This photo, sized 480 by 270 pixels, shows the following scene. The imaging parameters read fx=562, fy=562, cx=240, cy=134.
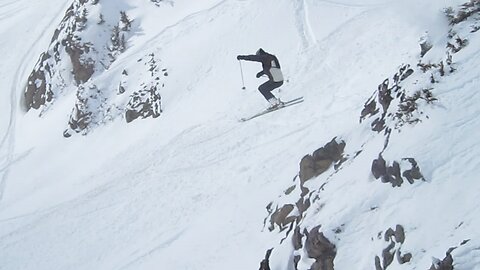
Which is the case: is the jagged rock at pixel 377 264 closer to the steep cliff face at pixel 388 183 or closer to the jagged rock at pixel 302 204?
the steep cliff face at pixel 388 183

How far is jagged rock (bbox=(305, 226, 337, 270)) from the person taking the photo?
9.59 m

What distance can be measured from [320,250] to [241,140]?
8855mm

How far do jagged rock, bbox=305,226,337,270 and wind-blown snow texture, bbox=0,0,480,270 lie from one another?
0.03 m

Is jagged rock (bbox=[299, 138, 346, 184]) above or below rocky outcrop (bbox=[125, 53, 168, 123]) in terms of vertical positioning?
above

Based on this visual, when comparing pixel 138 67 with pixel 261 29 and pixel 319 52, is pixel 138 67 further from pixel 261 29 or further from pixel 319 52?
pixel 319 52

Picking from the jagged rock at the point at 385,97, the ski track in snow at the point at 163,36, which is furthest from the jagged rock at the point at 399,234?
the ski track in snow at the point at 163,36

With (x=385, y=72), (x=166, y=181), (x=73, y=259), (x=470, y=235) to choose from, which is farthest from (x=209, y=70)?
(x=470, y=235)

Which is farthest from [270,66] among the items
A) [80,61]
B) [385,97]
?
[80,61]

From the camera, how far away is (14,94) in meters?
31.8

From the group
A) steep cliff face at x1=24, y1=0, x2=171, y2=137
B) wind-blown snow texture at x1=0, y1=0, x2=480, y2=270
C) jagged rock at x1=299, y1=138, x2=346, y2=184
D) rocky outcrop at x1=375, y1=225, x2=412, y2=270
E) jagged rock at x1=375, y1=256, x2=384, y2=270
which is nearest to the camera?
rocky outcrop at x1=375, y1=225, x2=412, y2=270

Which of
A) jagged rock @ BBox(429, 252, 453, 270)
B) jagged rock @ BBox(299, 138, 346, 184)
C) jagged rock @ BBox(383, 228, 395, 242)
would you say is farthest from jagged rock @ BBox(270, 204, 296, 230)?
jagged rock @ BBox(429, 252, 453, 270)

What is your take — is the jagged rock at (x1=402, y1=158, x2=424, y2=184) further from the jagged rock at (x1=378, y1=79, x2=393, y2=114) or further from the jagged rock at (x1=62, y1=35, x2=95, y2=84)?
the jagged rock at (x1=62, y1=35, x2=95, y2=84)

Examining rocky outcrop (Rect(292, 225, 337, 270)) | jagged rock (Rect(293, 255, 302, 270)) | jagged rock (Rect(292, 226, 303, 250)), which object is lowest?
jagged rock (Rect(293, 255, 302, 270))

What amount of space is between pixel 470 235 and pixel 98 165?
16.5m
